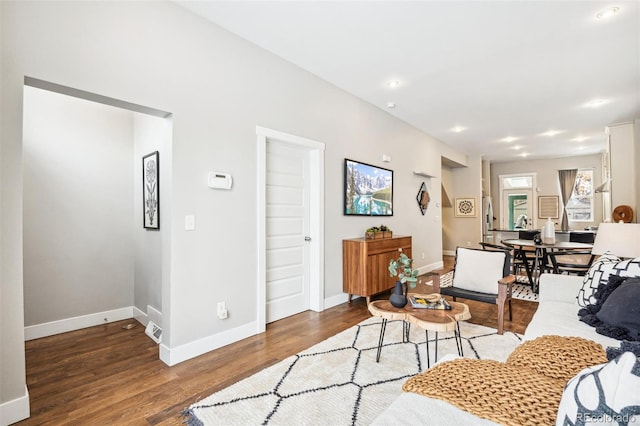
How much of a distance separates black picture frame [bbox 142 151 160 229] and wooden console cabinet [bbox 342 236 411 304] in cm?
229

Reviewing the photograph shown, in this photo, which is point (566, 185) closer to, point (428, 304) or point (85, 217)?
point (428, 304)

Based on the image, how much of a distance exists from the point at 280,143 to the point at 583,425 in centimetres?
334

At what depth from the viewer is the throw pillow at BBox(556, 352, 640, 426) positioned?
2.18 feet

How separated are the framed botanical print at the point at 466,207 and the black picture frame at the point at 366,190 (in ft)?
15.4

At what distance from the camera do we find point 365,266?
405 centimetres

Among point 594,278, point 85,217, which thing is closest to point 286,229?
point 85,217

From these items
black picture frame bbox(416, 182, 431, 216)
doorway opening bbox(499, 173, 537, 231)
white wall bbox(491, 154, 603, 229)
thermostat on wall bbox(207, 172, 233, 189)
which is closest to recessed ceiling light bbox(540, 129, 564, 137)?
black picture frame bbox(416, 182, 431, 216)

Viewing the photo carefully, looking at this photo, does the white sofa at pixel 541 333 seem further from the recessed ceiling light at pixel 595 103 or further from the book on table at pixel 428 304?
the recessed ceiling light at pixel 595 103

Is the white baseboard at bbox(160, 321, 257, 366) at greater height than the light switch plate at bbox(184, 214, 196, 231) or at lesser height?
lesser

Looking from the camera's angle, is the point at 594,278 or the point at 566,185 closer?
the point at 594,278

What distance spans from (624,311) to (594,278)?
523mm

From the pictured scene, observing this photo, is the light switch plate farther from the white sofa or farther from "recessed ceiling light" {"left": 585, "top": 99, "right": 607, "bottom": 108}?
"recessed ceiling light" {"left": 585, "top": 99, "right": 607, "bottom": 108}

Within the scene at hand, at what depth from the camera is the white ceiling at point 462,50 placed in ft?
8.79

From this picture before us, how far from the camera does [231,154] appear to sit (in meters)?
2.97
